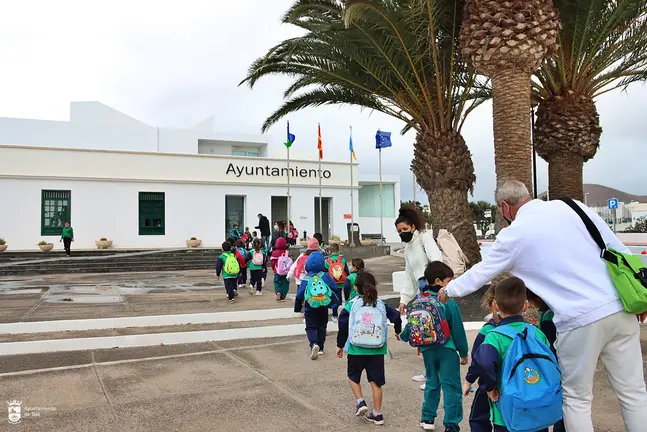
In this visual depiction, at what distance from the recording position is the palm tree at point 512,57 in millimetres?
8625

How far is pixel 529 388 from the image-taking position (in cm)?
266

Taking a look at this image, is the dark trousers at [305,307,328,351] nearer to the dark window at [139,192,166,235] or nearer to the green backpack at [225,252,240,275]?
the green backpack at [225,252,240,275]

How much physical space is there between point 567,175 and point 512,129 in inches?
166

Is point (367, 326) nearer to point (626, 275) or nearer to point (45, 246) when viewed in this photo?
point (626, 275)

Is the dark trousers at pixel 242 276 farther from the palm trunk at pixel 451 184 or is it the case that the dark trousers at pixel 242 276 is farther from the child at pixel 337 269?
the child at pixel 337 269

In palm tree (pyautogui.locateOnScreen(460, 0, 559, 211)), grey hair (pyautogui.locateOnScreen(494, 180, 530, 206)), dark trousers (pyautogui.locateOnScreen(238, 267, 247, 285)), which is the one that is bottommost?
dark trousers (pyautogui.locateOnScreen(238, 267, 247, 285))

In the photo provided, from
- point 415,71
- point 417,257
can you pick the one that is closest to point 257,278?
point 415,71

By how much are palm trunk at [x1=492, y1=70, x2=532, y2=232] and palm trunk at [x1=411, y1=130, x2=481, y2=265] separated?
2.05m

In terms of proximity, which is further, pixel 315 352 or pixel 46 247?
pixel 46 247

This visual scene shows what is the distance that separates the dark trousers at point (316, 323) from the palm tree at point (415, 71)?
5.35 metres

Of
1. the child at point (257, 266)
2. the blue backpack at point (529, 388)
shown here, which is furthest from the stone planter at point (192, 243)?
the blue backpack at point (529, 388)

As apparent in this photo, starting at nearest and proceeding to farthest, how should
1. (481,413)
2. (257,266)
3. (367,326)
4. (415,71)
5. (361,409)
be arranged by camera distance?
(481,413) < (367,326) < (361,409) < (415,71) < (257,266)

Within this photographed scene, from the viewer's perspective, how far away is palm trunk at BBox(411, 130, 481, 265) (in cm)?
1094

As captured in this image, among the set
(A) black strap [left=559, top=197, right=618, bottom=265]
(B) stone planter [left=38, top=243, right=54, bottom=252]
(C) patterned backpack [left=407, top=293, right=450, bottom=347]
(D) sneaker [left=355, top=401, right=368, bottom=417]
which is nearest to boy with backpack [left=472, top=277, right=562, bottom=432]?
(A) black strap [left=559, top=197, right=618, bottom=265]
